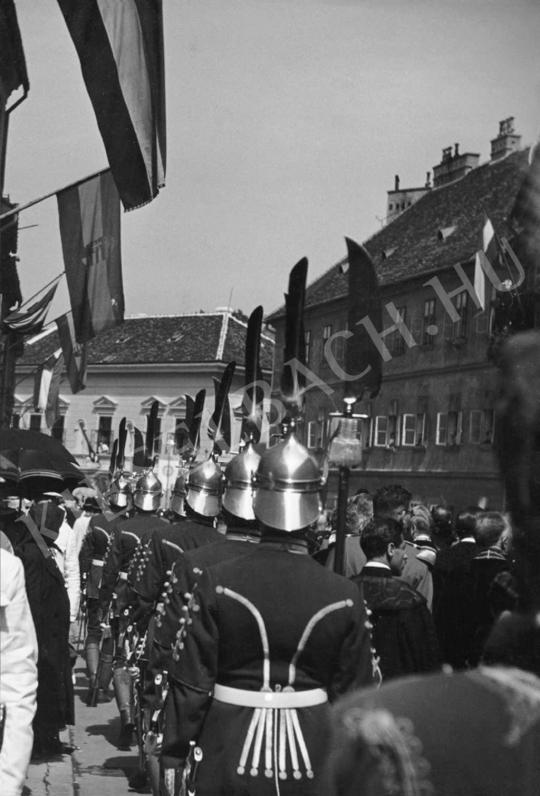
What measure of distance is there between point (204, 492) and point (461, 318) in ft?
117

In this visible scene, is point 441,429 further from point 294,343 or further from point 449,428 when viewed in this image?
point 294,343

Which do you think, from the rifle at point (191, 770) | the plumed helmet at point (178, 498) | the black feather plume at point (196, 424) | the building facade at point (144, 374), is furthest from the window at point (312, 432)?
the rifle at point (191, 770)

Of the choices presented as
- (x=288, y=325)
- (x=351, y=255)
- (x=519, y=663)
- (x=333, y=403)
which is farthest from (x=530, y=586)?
(x=333, y=403)

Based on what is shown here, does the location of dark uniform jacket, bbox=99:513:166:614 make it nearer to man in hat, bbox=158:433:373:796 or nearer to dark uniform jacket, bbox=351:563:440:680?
dark uniform jacket, bbox=351:563:440:680

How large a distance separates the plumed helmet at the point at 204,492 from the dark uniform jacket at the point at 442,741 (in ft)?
27.0

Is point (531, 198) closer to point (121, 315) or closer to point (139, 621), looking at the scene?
point (139, 621)

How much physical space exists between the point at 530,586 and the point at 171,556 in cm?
792

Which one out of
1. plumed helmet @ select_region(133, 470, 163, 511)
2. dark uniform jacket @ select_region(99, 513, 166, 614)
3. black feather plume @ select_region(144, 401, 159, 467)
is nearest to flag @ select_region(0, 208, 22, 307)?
black feather plume @ select_region(144, 401, 159, 467)

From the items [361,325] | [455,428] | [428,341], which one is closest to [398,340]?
[428,341]

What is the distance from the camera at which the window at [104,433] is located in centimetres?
7950

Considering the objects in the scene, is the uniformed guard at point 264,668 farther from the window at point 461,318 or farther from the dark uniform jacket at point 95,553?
the window at point 461,318

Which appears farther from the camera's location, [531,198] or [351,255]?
[351,255]

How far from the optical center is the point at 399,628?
6957mm

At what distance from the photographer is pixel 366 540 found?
7086 millimetres
